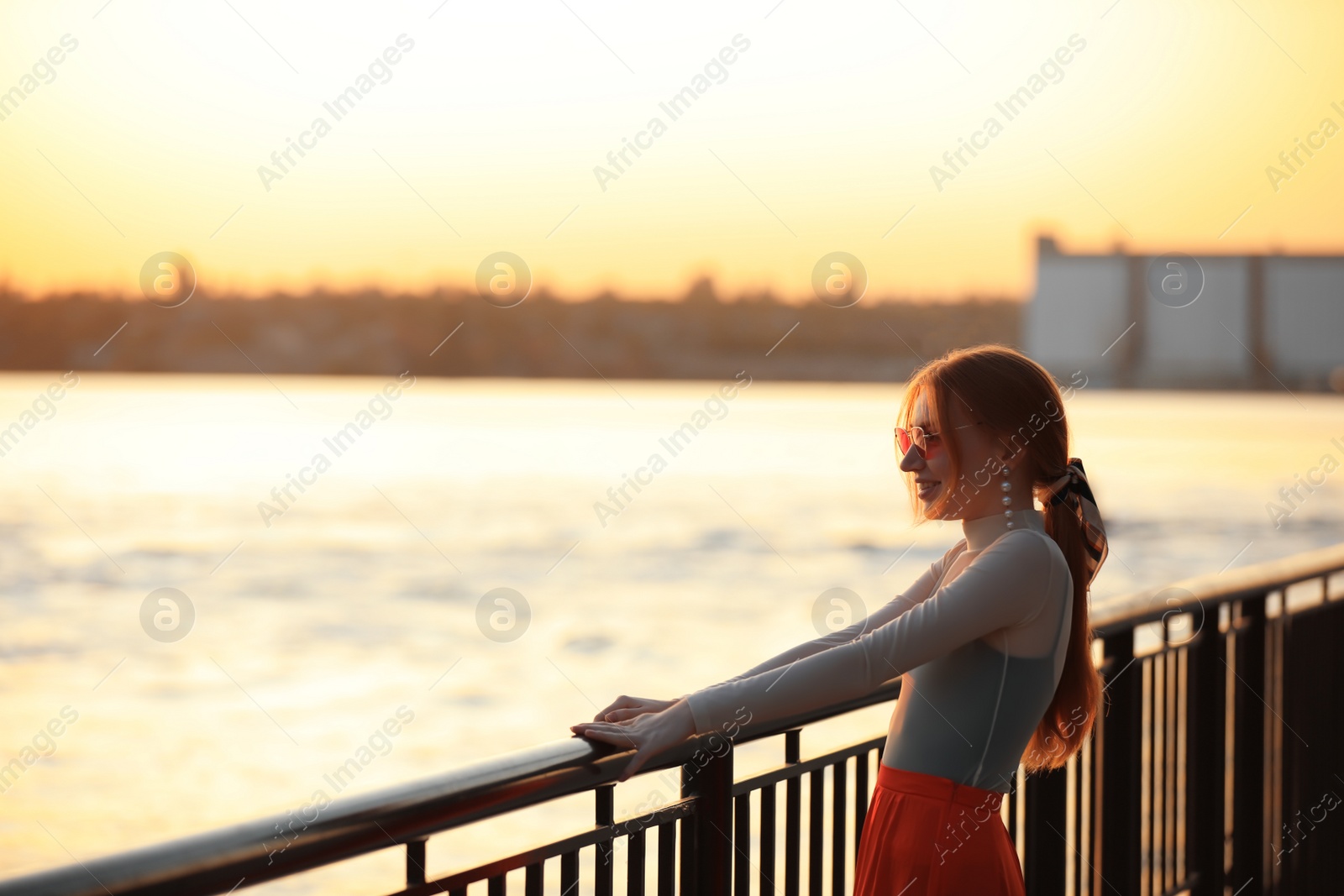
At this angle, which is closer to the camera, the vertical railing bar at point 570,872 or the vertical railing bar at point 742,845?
the vertical railing bar at point 570,872

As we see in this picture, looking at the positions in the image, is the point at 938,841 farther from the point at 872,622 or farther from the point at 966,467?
the point at 966,467

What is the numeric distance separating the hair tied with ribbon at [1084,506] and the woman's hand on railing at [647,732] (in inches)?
25.0

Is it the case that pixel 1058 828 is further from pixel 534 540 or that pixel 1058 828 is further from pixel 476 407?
pixel 476 407

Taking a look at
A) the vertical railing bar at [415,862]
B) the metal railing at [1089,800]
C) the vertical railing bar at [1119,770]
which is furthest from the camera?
the vertical railing bar at [1119,770]

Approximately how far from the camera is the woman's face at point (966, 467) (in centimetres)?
191

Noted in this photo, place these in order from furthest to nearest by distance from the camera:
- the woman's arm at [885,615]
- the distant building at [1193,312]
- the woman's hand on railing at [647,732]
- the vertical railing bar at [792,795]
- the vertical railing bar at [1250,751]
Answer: the distant building at [1193,312] → the vertical railing bar at [1250,751] → the vertical railing bar at [792,795] → the woman's arm at [885,615] → the woman's hand on railing at [647,732]

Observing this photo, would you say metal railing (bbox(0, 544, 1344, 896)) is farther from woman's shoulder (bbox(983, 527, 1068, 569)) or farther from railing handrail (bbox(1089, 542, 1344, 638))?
woman's shoulder (bbox(983, 527, 1068, 569))

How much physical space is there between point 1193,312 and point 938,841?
8875 cm

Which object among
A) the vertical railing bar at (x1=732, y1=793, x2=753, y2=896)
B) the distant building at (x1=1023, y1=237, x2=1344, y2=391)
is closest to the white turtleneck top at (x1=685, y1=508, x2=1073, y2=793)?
the vertical railing bar at (x1=732, y1=793, x2=753, y2=896)

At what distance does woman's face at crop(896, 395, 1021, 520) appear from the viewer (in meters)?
1.91

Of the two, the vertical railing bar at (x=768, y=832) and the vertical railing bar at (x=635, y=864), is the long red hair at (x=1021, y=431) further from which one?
the vertical railing bar at (x=635, y=864)

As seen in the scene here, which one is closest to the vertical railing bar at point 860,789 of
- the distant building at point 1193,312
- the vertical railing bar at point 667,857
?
the vertical railing bar at point 667,857

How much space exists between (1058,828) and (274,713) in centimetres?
1842

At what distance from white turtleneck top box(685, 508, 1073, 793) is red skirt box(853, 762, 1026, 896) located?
2 centimetres
